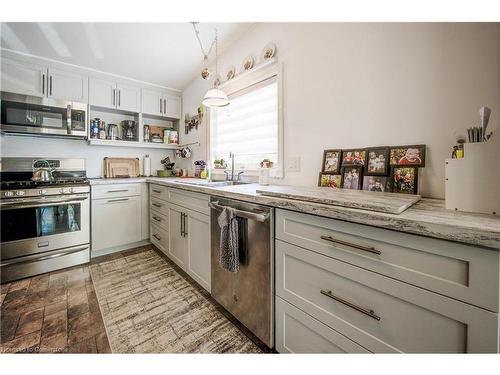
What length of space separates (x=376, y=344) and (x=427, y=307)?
0.86ft

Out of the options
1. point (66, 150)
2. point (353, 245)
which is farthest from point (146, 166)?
point (353, 245)

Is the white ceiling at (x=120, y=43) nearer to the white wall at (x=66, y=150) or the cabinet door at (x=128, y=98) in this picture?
the cabinet door at (x=128, y=98)

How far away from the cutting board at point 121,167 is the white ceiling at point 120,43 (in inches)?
49.1

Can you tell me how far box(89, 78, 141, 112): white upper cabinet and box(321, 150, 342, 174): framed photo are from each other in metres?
2.95

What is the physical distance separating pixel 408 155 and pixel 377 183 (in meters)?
0.22

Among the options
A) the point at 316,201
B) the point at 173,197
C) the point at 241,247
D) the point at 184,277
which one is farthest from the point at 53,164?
the point at 316,201

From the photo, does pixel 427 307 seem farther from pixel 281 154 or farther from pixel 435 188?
pixel 281 154

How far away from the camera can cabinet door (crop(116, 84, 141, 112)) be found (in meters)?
3.03

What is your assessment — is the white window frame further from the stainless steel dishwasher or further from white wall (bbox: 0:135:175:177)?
white wall (bbox: 0:135:175:177)

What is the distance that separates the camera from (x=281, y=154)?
1.91 metres

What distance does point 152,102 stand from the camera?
3.32 metres

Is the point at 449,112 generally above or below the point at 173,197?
above

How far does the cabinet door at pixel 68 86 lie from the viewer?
2584 millimetres
